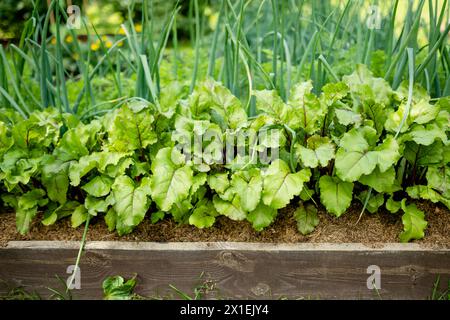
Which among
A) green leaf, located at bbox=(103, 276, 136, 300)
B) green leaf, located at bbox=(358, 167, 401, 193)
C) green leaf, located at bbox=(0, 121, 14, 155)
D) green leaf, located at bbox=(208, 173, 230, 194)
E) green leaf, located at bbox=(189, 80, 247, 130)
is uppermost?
green leaf, located at bbox=(189, 80, 247, 130)

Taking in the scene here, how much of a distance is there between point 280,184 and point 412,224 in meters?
0.37

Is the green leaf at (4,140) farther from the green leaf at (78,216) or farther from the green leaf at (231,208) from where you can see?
the green leaf at (231,208)

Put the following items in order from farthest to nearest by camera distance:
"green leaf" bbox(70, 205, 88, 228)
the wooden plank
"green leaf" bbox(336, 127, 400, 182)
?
"green leaf" bbox(70, 205, 88, 228) → the wooden plank → "green leaf" bbox(336, 127, 400, 182)

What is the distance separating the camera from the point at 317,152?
3.98 feet

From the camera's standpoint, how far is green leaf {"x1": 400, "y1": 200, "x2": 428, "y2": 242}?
4.05ft

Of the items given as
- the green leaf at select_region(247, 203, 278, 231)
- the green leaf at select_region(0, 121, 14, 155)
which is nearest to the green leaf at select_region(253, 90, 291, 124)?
the green leaf at select_region(247, 203, 278, 231)

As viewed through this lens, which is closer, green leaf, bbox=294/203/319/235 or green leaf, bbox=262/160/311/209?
green leaf, bbox=262/160/311/209

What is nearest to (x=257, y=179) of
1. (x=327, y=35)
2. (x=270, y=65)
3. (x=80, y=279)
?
(x=80, y=279)

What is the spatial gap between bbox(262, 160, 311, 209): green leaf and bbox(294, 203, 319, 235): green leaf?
0.41ft

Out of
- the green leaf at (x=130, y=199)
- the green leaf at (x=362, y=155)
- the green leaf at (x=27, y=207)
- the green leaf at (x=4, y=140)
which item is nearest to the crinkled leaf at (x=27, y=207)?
the green leaf at (x=27, y=207)

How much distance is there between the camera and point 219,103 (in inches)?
52.7

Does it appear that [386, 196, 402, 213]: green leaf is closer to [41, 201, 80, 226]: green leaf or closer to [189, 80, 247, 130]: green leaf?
[189, 80, 247, 130]: green leaf
